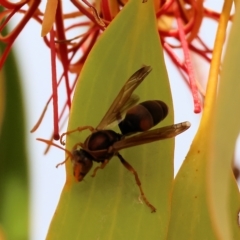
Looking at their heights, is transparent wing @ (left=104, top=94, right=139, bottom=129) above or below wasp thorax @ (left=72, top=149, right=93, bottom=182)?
above

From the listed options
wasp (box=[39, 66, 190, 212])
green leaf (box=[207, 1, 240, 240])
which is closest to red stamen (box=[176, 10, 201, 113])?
wasp (box=[39, 66, 190, 212])

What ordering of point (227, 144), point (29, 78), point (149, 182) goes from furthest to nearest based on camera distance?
point (29, 78), point (149, 182), point (227, 144)

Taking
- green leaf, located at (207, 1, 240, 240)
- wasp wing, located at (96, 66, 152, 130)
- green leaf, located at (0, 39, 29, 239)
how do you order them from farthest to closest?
1. green leaf, located at (0, 39, 29, 239)
2. wasp wing, located at (96, 66, 152, 130)
3. green leaf, located at (207, 1, 240, 240)

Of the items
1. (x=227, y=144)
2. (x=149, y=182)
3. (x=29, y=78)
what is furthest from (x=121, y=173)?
(x=29, y=78)

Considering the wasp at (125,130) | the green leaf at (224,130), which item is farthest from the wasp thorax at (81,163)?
the green leaf at (224,130)

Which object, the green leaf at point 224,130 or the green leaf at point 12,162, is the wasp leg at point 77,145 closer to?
the green leaf at point 224,130

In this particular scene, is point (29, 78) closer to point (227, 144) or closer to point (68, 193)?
point (68, 193)

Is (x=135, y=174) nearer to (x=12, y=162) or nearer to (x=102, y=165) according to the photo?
(x=102, y=165)

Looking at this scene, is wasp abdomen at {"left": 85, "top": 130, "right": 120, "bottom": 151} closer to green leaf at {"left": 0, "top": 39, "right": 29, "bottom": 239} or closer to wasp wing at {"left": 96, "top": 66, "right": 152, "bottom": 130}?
wasp wing at {"left": 96, "top": 66, "right": 152, "bottom": 130}
